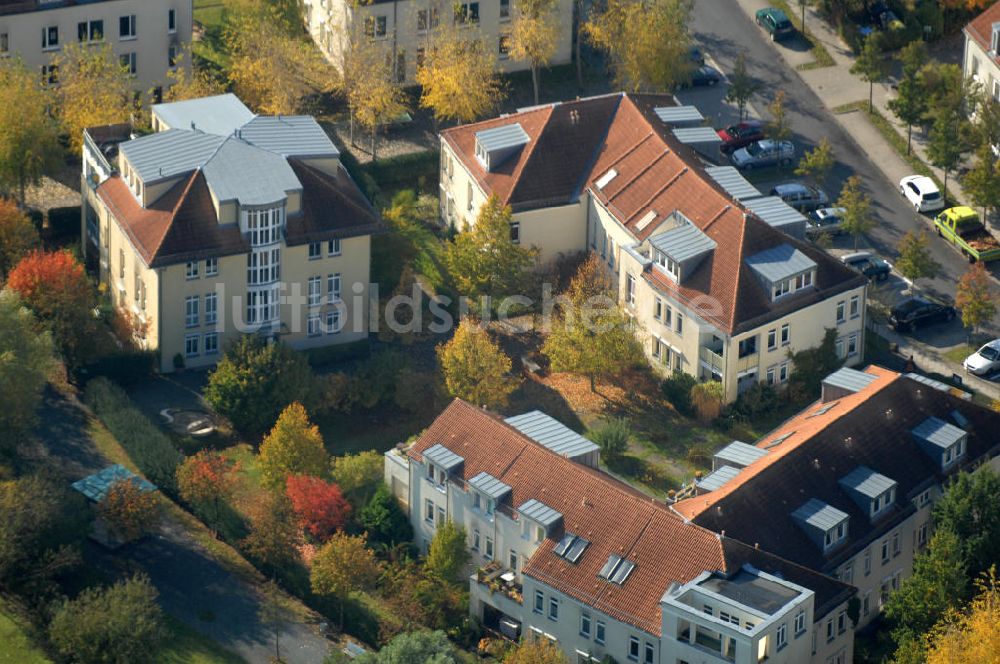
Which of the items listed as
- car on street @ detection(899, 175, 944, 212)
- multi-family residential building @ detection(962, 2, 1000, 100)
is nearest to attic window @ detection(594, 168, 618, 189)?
car on street @ detection(899, 175, 944, 212)

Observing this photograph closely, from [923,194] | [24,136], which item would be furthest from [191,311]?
[923,194]

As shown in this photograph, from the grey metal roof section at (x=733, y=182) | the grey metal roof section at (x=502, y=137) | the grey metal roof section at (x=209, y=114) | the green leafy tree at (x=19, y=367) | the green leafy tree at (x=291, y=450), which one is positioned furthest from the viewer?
the grey metal roof section at (x=502, y=137)

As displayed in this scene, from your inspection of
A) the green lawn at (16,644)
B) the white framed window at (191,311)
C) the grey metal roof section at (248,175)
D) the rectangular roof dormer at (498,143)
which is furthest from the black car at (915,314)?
the green lawn at (16,644)

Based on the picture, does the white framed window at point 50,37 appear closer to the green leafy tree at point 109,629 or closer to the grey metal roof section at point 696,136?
the grey metal roof section at point 696,136

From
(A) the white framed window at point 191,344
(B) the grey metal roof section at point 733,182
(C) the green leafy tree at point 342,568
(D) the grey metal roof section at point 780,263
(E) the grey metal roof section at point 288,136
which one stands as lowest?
(C) the green leafy tree at point 342,568

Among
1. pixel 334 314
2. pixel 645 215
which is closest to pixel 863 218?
pixel 645 215
